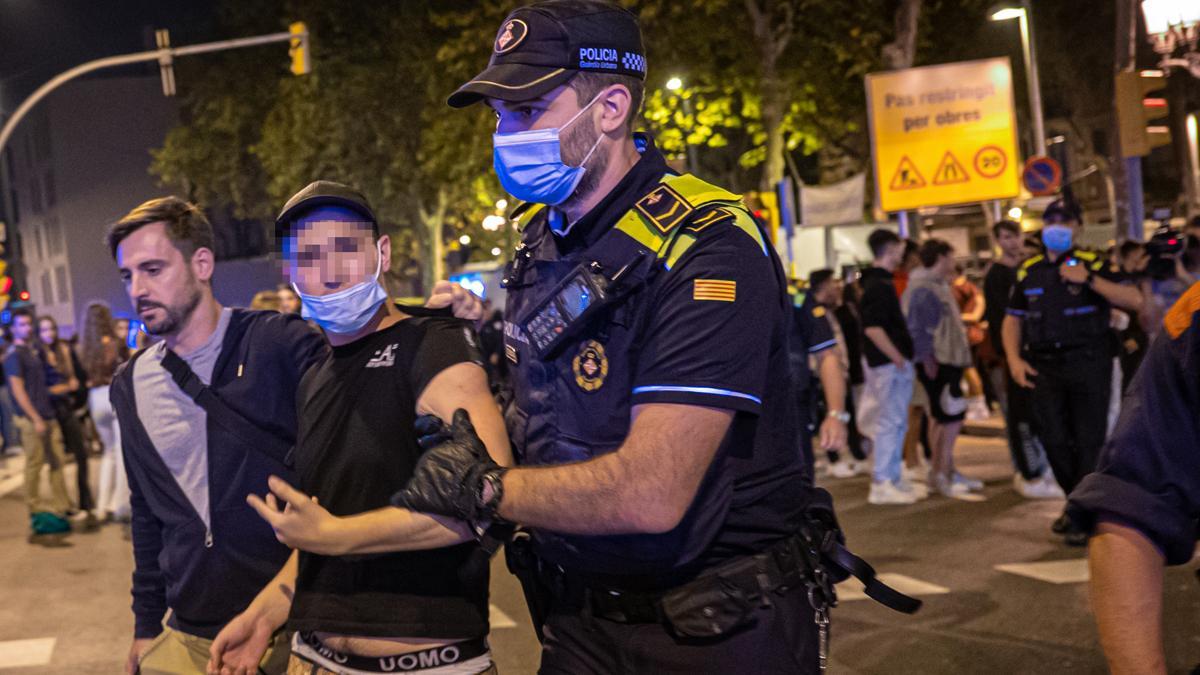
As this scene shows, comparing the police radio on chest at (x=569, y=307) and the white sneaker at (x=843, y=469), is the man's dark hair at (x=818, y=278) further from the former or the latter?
the police radio on chest at (x=569, y=307)

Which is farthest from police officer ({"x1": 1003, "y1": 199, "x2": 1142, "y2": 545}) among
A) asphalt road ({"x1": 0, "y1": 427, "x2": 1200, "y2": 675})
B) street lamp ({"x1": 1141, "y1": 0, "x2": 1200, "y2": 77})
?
street lamp ({"x1": 1141, "y1": 0, "x2": 1200, "y2": 77})

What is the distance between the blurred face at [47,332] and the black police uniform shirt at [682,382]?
1299 cm

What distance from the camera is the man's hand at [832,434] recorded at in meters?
8.27

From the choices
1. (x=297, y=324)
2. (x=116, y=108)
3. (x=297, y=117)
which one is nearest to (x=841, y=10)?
(x=297, y=117)

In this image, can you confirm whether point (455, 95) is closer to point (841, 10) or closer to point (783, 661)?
point (783, 661)

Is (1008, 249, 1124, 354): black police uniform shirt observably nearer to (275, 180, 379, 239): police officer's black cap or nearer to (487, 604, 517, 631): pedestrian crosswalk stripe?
(487, 604, 517, 631): pedestrian crosswalk stripe

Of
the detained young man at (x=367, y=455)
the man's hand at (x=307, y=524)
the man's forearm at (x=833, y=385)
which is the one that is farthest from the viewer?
the man's forearm at (x=833, y=385)

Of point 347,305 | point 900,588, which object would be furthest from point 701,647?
point 900,588

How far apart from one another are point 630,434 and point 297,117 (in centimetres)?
3935

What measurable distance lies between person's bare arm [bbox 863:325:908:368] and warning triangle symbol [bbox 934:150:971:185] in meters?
9.96

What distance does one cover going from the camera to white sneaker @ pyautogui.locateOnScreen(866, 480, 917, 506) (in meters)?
11.5

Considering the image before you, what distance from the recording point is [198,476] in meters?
3.87

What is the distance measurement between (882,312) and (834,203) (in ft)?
43.3

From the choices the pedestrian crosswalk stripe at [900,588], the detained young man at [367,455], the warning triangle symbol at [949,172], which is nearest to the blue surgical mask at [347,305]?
the detained young man at [367,455]
